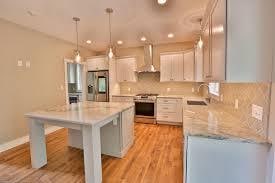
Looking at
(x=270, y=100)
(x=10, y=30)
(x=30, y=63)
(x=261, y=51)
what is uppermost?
(x=10, y=30)

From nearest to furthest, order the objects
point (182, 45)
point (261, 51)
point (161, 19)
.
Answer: point (261, 51) < point (161, 19) < point (182, 45)

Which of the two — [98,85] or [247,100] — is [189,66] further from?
[98,85]

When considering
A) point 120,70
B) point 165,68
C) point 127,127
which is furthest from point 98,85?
point 127,127

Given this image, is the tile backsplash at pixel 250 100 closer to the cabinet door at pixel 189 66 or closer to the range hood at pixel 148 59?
the cabinet door at pixel 189 66

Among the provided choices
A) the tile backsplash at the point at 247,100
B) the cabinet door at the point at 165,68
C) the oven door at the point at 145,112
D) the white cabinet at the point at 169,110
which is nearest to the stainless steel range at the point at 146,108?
the oven door at the point at 145,112

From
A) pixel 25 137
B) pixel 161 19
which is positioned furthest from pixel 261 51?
pixel 25 137

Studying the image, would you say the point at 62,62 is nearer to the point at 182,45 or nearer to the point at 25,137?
the point at 25,137

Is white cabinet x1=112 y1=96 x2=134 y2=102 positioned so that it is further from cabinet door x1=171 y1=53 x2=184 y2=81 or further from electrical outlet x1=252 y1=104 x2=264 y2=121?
electrical outlet x1=252 y1=104 x2=264 y2=121

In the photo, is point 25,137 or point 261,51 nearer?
point 261,51

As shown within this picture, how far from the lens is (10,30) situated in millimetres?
2963

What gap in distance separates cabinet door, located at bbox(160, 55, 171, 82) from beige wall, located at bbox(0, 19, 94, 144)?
9.63ft

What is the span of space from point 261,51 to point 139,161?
7.26ft

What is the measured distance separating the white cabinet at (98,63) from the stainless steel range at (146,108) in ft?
4.88

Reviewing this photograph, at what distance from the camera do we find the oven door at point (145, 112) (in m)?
4.48
